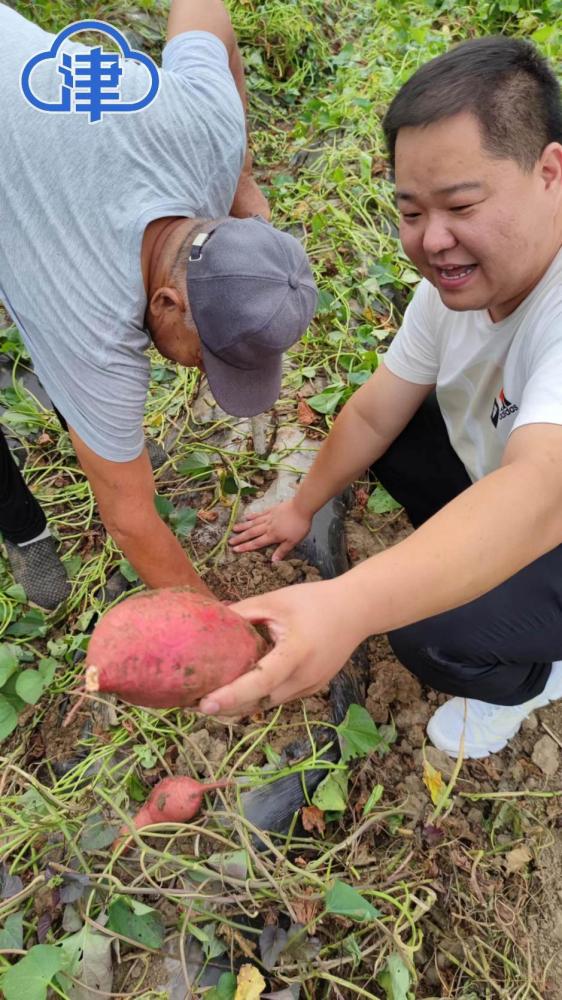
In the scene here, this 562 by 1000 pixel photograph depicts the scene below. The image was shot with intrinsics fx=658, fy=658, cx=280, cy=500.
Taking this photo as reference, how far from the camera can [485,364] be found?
1.29 m

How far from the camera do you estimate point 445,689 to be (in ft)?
4.86

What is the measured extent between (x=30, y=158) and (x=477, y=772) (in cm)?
168

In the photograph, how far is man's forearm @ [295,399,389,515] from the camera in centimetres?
161

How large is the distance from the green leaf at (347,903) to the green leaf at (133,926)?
335 millimetres

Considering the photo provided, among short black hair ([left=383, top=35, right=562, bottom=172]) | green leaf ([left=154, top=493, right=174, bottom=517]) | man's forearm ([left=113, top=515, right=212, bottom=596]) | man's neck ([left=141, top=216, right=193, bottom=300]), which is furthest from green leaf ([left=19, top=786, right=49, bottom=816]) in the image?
short black hair ([left=383, top=35, right=562, bottom=172])

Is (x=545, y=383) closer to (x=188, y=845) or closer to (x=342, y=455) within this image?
(x=342, y=455)

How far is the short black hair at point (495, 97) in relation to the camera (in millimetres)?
949

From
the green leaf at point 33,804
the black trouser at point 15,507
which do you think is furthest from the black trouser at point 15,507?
the green leaf at point 33,804

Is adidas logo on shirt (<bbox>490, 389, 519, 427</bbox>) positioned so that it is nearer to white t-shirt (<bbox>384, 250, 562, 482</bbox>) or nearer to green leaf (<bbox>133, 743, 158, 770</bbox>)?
white t-shirt (<bbox>384, 250, 562, 482</bbox>)

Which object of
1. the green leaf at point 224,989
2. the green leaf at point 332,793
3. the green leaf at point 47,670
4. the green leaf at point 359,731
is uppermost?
the green leaf at point 359,731

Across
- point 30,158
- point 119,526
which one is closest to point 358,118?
point 30,158

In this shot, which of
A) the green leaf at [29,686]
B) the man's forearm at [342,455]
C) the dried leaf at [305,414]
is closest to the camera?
the green leaf at [29,686]

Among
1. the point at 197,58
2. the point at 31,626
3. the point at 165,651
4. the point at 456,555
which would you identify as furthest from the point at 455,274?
the point at 31,626

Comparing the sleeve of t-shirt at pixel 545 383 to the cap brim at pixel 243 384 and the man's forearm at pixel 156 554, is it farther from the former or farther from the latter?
the man's forearm at pixel 156 554
